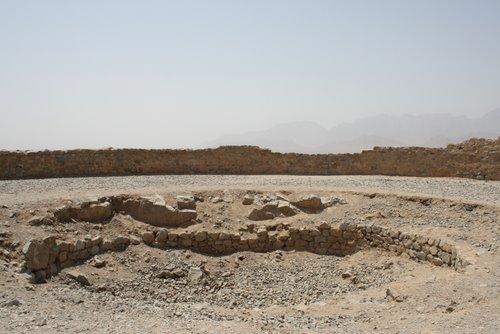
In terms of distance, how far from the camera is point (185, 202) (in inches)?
475

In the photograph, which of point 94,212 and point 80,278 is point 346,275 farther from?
point 94,212

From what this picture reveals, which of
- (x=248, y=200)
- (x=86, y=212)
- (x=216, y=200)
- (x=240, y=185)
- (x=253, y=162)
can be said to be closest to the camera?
(x=86, y=212)

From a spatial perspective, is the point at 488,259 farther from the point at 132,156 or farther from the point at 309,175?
the point at 132,156

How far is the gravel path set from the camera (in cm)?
1240

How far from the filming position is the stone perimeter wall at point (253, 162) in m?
16.1

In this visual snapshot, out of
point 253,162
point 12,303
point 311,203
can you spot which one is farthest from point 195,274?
point 253,162

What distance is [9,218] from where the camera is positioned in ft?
32.0

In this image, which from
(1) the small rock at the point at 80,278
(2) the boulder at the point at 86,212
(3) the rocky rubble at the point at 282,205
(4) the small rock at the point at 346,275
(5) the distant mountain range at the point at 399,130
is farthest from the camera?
(5) the distant mountain range at the point at 399,130

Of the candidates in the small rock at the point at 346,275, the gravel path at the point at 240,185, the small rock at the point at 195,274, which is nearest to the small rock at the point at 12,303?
the small rock at the point at 195,274

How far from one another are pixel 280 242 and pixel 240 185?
2971 mm

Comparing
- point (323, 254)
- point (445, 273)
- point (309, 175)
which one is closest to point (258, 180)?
point (309, 175)

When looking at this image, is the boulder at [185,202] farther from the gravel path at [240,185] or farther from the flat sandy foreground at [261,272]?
the gravel path at [240,185]

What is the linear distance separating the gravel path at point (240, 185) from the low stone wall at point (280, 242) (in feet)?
6.82

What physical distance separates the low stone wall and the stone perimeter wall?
20.5ft
